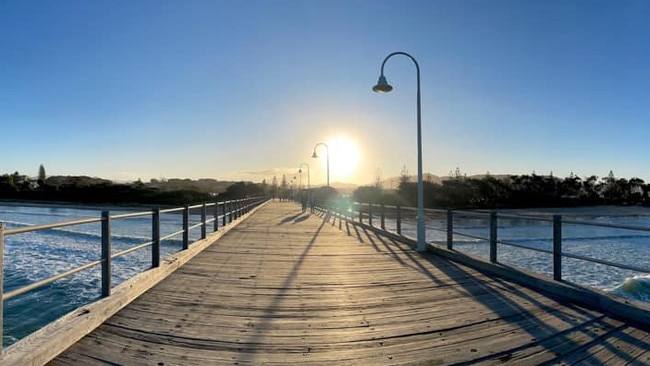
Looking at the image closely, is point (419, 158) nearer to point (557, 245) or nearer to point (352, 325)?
point (557, 245)

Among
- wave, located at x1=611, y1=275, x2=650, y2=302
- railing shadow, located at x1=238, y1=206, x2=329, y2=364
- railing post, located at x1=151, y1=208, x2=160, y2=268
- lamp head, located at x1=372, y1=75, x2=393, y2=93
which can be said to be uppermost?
lamp head, located at x1=372, y1=75, x2=393, y2=93

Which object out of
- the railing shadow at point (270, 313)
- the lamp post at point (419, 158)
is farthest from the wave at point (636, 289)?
the railing shadow at point (270, 313)

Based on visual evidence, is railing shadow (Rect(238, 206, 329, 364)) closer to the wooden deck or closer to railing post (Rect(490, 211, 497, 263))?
the wooden deck

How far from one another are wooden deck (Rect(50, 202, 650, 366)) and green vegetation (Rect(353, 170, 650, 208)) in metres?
60.2

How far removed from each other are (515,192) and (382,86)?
87559 millimetres

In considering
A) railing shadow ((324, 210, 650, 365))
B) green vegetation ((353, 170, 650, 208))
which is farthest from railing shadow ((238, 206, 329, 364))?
green vegetation ((353, 170, 650, 208))

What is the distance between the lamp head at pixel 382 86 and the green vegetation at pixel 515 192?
55.0m

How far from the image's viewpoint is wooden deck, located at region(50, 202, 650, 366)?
3.48m

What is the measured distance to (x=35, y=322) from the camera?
1045 cm

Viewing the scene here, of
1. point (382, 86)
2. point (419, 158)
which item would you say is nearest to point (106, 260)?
point (419, 158)

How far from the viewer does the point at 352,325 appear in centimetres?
437

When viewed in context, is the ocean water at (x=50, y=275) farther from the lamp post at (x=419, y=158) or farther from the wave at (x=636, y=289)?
the wave at (x=636, y=289)

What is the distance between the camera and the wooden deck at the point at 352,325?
3.48 meters

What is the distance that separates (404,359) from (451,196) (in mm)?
80183
